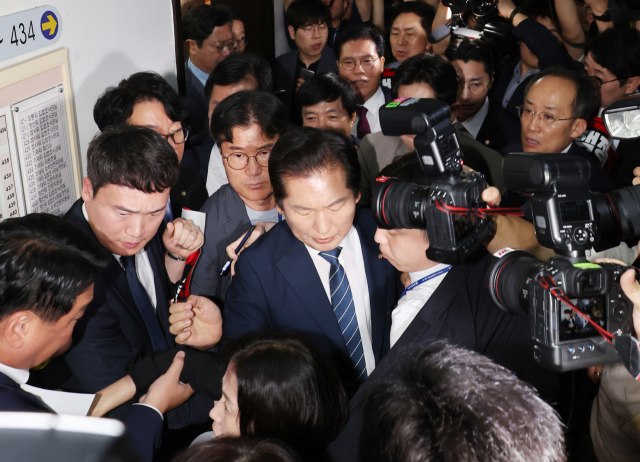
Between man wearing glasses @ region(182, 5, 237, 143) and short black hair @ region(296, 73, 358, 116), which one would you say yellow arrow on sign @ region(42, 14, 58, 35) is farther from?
man wearing glasses @ region(182, 5, 237, 143)

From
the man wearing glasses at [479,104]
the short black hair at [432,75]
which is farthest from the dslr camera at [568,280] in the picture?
the man wearing glasses at [479,104]

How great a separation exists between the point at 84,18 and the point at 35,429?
1.99m

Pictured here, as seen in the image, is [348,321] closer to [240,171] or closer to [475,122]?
[240,171]

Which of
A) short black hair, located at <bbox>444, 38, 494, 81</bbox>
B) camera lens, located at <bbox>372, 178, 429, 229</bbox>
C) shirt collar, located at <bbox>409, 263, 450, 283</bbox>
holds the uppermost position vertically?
short black hair, located at <bbox>444, 38, 494, 81</bbox>

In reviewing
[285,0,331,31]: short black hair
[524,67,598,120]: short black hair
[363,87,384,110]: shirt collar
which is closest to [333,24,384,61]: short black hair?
[363,87,384,110]: shirt collar

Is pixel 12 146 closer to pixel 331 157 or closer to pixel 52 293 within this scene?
pixel 52 293

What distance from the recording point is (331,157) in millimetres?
1893

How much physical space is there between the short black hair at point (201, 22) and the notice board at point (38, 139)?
5.11 ft

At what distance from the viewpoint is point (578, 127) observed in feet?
8.87

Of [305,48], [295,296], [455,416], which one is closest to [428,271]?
[295,296]

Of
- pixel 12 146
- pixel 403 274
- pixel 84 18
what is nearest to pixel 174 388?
pixel 403 274

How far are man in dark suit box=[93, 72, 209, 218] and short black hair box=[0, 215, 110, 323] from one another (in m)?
0.85

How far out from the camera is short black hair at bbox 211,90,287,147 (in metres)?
2.37

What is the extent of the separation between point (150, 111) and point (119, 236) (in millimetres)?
708
